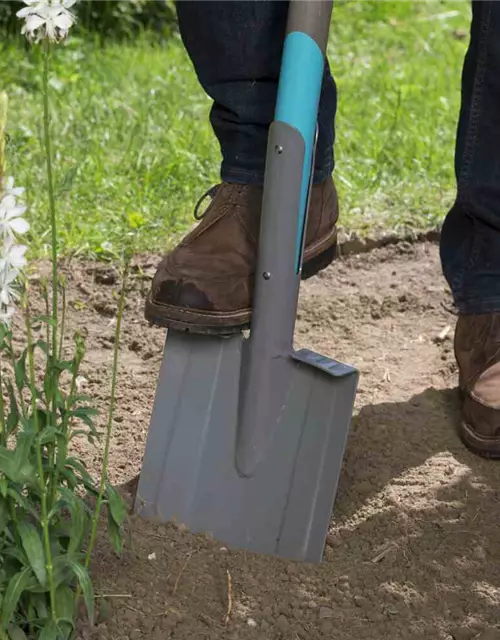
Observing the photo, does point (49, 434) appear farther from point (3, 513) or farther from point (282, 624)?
point (282, 624)

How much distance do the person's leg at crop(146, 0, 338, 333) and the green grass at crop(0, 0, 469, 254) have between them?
0.73 metres

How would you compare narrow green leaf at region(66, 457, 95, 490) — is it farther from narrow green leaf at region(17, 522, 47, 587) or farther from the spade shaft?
the spade shaft

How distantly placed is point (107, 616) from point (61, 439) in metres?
0.34

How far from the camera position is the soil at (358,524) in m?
1.78

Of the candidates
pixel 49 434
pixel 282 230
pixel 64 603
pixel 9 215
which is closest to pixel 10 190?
pixel 9 215

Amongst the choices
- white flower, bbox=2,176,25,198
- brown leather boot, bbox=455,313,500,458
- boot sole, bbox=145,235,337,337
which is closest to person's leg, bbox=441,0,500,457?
brown leather boot, bbox=455,313,500,458

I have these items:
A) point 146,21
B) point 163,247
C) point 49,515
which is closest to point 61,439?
point 49,515

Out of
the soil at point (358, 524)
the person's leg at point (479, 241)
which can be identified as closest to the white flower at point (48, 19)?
the soil at point (358, 524)

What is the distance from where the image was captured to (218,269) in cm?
205

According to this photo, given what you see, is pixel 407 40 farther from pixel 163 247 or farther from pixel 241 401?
pixel 241 401

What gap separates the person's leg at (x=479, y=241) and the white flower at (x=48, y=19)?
1037 mm

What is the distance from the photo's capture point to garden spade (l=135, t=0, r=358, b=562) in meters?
1.93

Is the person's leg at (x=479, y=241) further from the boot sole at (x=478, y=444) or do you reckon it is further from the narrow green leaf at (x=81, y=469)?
the narrow green leaf at (x=81, y=469)

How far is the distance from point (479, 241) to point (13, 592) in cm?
126
